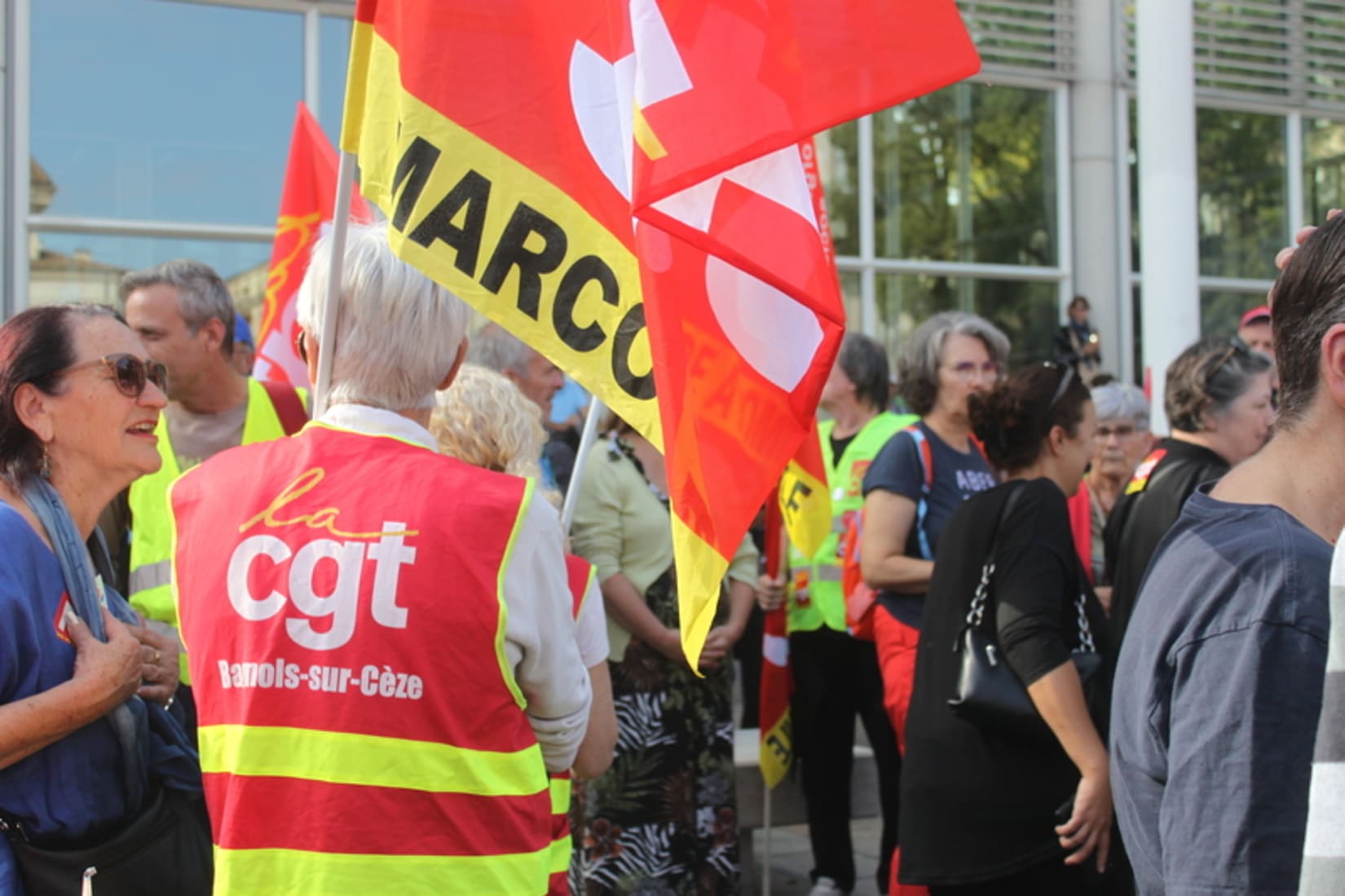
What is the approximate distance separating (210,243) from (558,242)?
7958mm

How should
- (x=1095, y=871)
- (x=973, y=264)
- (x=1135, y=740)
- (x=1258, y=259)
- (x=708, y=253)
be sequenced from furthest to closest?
(x=1258, y=259), (x=973, y=264), (x=1095, y=871), (x=708, y=253), (x=1135, y=740)

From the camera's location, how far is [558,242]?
2461 mm

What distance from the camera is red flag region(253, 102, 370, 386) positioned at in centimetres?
523

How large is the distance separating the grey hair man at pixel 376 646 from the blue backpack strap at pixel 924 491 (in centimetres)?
258

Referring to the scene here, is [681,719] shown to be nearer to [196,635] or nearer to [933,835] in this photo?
[933,835]

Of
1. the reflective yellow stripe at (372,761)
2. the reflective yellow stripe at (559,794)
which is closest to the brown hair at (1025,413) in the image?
the reflective yellow stripe at (559,794)

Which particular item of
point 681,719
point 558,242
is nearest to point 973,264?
point 681,719

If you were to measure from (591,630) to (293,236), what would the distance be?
3222 mm

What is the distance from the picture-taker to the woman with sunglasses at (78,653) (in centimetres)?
239

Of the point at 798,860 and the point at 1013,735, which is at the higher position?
the point at 1013,735

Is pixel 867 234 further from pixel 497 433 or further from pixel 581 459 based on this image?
pixel 497 433

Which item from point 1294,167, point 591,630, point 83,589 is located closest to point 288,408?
point 83,589

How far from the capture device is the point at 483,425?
3.04 metres

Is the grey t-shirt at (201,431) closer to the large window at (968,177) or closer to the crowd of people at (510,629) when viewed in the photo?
the crowd of people at (510,629)
